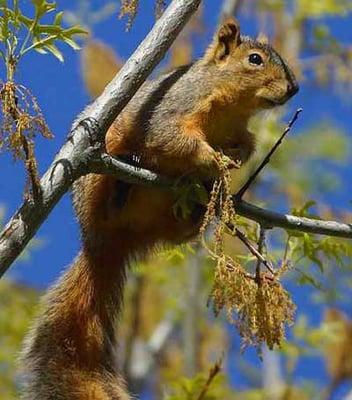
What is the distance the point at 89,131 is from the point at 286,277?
3531 millimetres

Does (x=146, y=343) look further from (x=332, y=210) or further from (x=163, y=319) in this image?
(x=332, y=210)

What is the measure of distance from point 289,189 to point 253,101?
4868 millimetres

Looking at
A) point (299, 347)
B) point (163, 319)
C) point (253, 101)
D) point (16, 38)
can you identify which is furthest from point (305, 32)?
point (16, 38)

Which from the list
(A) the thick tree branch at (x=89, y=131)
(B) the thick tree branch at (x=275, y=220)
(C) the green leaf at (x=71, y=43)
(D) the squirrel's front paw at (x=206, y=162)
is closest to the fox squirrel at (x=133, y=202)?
(D) the squirrel's front paw at (x=206, y=162)

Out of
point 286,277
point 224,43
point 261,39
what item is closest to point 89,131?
point 224,43

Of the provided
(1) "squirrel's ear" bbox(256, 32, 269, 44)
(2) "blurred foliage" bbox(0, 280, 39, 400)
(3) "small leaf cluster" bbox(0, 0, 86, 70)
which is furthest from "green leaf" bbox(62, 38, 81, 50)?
(2) "blurred foliage" bbox(0, 280, 39, 400)

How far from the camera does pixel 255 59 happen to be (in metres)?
4.55

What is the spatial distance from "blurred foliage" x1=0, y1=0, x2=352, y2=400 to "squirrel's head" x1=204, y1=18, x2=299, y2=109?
1.16m

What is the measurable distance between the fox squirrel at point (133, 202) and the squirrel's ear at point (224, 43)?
2cm

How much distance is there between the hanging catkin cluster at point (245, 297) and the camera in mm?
3180

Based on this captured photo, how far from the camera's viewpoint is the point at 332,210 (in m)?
5.93

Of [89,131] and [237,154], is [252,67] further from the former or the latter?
[89,131]

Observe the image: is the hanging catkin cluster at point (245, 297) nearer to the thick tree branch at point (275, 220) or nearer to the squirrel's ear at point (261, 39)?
the thick tree branch at point (275, 220)

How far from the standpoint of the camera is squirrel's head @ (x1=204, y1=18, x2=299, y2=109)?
14.4 feet
